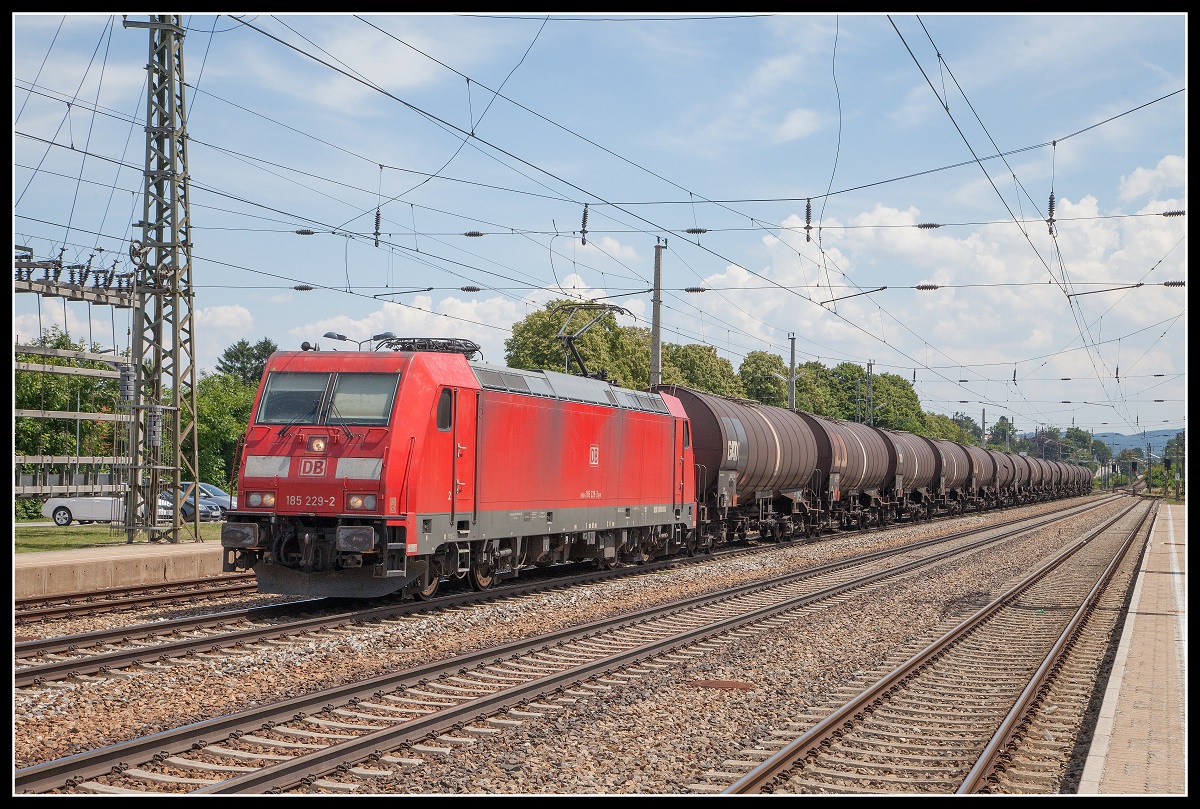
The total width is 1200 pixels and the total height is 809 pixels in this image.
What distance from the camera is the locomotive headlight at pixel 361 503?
575 inches

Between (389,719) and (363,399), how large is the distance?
6581 millimetres

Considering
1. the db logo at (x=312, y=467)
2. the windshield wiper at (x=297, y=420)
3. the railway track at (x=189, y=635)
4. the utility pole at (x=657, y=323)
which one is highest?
the utility pole at (x=657, y=323)

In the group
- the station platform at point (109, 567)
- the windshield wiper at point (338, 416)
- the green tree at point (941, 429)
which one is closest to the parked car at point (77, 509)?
the station platform at point (109, 567)

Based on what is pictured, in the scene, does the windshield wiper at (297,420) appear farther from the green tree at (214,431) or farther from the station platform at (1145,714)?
the green tree at (214,431)

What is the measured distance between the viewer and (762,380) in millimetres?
100375

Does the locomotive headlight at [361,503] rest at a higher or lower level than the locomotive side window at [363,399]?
lower

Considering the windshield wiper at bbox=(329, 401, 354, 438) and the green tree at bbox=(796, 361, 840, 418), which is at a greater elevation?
the green tree at bbox=(796, 361, 840, 418)

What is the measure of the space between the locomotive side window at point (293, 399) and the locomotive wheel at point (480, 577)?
3.77m

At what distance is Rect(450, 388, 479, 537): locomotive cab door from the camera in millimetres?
16016

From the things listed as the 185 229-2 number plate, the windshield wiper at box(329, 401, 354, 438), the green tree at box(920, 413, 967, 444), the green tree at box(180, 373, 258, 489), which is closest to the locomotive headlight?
the 185 229-2 number plate

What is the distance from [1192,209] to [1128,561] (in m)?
26.0

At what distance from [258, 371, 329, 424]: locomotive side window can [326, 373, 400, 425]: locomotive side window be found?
0.28 m

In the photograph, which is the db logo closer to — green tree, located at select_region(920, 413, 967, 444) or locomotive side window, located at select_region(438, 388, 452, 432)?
locomotive side window, located at select_region(438, 388, 452, 432)

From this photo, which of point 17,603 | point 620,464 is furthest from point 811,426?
point 17,603
